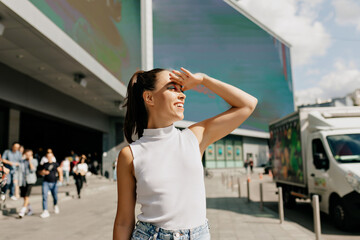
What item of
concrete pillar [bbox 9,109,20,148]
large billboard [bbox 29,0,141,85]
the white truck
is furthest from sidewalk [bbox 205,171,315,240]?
concrete pillar [bbox 9,109,20,148]

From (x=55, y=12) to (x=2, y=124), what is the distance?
7.86 meters

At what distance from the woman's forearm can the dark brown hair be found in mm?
295

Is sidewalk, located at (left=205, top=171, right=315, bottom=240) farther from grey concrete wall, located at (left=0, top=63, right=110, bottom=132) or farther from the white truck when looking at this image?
grey concrete wall, located at (left=0, top=63, right=110, bottom=132)

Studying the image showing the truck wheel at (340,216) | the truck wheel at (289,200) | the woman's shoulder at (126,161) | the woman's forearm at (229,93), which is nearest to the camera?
the woman's shoulder at (126,161)

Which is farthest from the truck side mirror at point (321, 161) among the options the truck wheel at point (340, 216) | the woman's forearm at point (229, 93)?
the woman's forearm at point (229, 93)

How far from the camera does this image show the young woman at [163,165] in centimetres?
167

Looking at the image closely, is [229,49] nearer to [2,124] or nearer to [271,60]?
[271,60]

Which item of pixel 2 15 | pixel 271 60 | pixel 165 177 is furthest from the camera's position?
pixel 271 60

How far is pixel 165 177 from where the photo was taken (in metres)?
1.69

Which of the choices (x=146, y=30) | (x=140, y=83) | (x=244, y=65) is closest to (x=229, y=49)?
(x=244, y=65)

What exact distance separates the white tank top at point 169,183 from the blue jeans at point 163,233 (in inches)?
0.8

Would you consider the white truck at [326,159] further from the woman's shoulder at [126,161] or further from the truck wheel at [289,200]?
the woman's shoulder at [126,161]

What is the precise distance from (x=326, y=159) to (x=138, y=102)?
25.7ft

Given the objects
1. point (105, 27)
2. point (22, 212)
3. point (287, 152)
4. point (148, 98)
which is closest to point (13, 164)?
point (22, 212)
